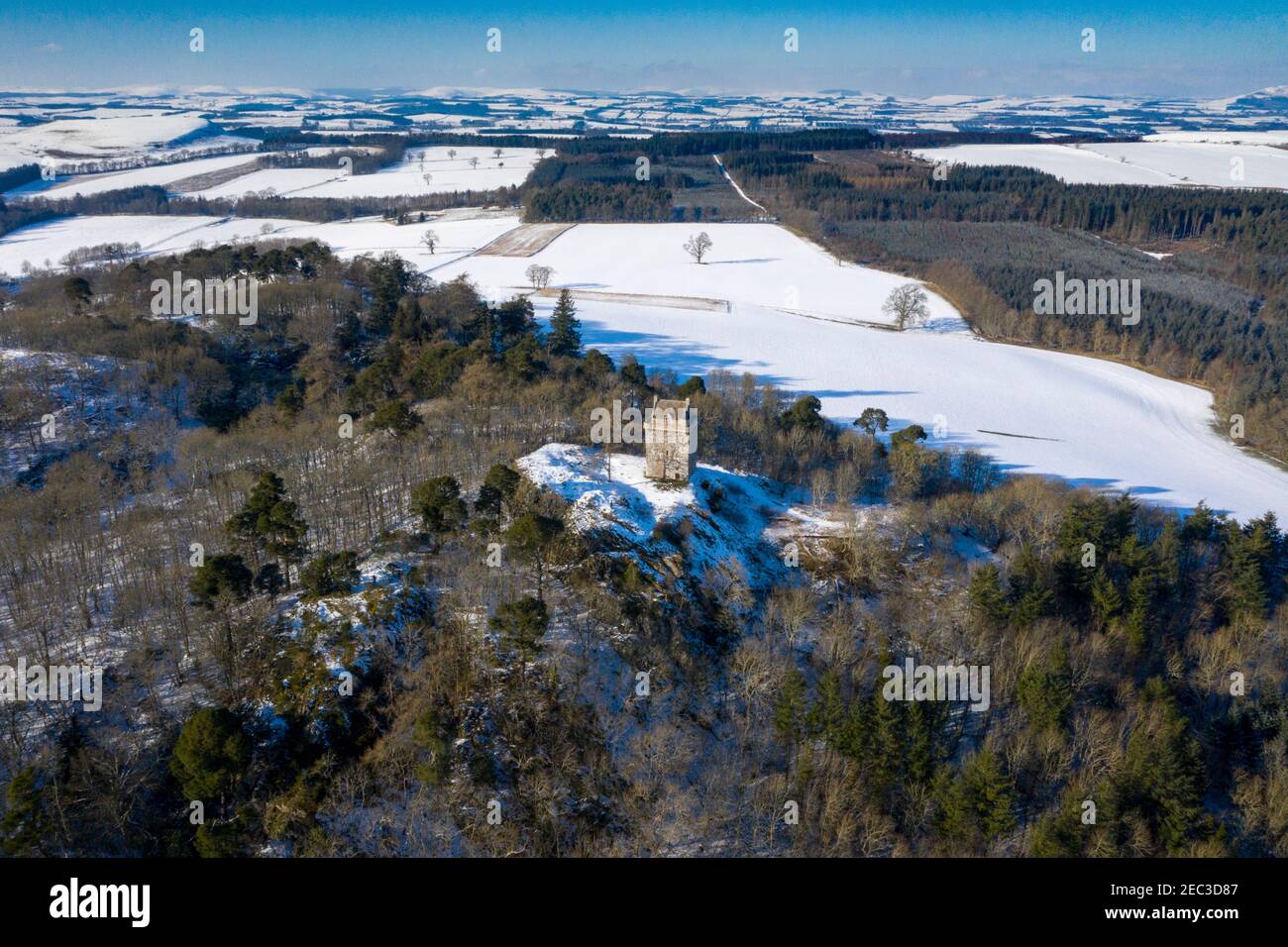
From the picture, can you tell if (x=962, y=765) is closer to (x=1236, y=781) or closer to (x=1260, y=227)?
(x=1236, y=781)

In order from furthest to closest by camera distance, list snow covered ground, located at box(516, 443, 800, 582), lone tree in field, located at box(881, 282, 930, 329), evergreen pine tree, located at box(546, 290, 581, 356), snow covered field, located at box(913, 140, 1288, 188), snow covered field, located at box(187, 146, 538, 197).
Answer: snow covered field, located at box(913, 140, 1288, 188)
snow covered field, located at box(187, 146, 538, 197)
lone tree in field, located at box(881, 282, 930, 329)
evergreen pine tree, located at box(546, 290, 581, 356)
snow covered ground, located at box(516, 443, 800, 582)

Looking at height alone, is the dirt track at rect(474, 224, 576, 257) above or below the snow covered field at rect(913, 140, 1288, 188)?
below

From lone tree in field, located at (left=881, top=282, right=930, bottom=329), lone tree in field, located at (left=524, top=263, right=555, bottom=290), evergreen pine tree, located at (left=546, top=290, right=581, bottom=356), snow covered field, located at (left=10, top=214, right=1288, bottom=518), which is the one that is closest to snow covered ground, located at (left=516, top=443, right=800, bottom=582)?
evergreen pine tree, located at (left=546, top=290, right=581, bottom=356)

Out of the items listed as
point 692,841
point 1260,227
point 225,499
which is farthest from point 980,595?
point 1260,227

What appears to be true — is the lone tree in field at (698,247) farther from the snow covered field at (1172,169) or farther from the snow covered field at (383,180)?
the snow covered field at (1172,169)

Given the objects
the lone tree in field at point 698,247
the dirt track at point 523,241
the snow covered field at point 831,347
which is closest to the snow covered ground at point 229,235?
the snow covered field at point 831,347

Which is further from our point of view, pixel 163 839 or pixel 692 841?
pixel 692 841

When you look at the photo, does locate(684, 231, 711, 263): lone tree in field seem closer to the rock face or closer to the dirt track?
the dirt track
